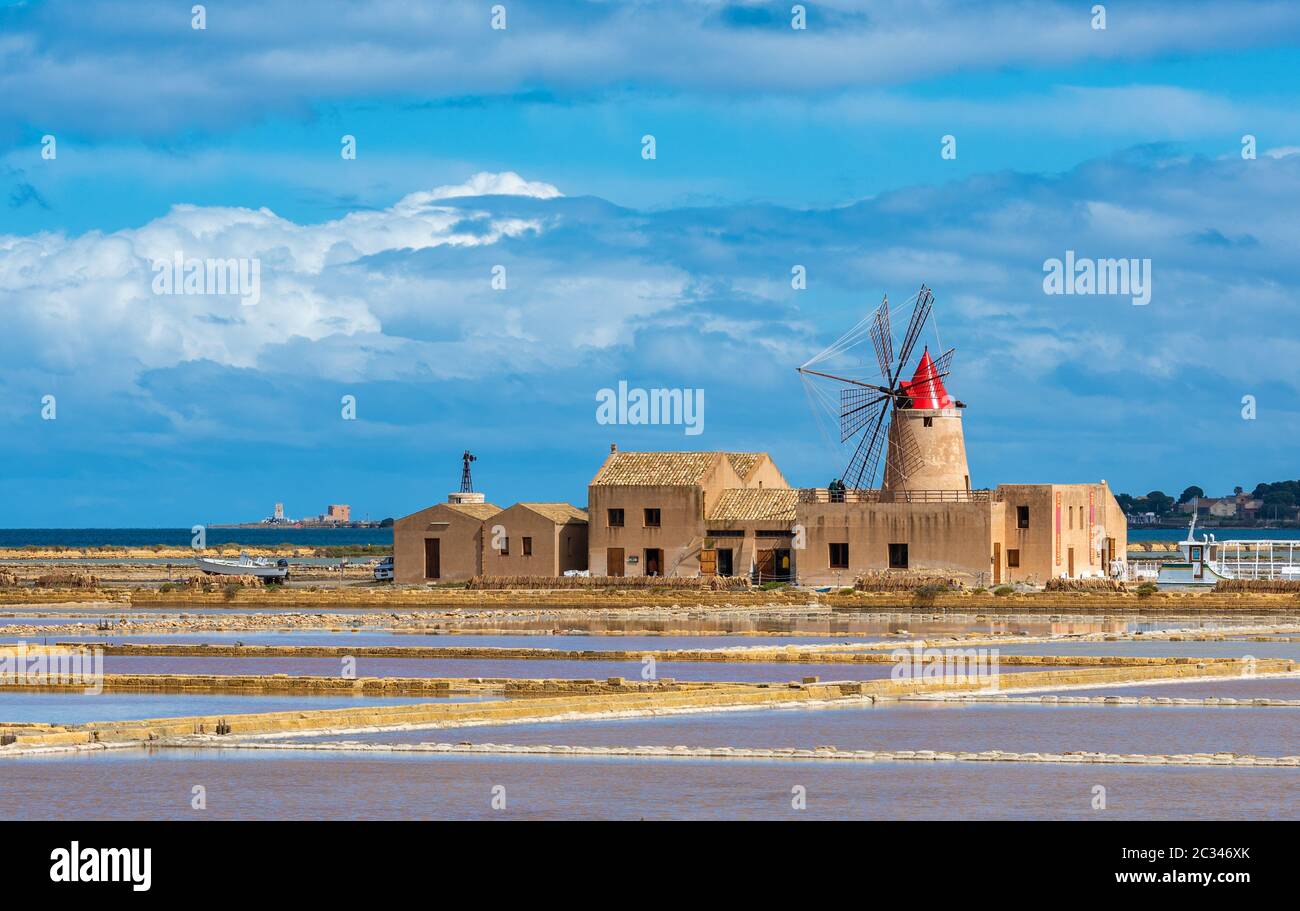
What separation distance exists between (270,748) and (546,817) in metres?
4.28

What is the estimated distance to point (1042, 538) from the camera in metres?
46.9

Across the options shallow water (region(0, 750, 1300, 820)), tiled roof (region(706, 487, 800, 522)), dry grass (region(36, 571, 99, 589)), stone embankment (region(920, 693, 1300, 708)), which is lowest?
shallow water (region(0, 750, 1300, 820))

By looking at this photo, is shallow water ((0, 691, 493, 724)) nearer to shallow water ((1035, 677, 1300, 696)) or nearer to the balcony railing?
shallow water ((1035, 677, 1300, 696))

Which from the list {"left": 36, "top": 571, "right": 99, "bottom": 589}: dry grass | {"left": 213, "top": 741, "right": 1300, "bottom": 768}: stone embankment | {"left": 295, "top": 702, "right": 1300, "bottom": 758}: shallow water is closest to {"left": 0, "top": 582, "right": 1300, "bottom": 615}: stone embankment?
{"left": 36, "top": 571, "right": 99, "bottom": 589}: dry grass

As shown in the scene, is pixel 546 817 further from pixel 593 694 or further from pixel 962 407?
pixel 962 407

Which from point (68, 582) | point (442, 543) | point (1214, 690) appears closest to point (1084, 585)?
point (442, 543)

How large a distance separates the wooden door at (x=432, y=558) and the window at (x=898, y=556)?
1198cm

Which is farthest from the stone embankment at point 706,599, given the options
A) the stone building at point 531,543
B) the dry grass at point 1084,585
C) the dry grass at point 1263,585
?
the stone building at point 531,543

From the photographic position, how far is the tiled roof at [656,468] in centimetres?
4831

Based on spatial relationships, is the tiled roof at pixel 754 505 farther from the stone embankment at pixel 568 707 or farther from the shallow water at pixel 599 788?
the shallow water at pixel 599 788

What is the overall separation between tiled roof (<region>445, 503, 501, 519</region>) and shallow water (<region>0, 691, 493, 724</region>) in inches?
1148

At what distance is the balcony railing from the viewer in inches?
1804

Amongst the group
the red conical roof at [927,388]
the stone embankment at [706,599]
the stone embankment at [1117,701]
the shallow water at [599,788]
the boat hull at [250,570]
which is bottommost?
the shallow water at [599,788]
